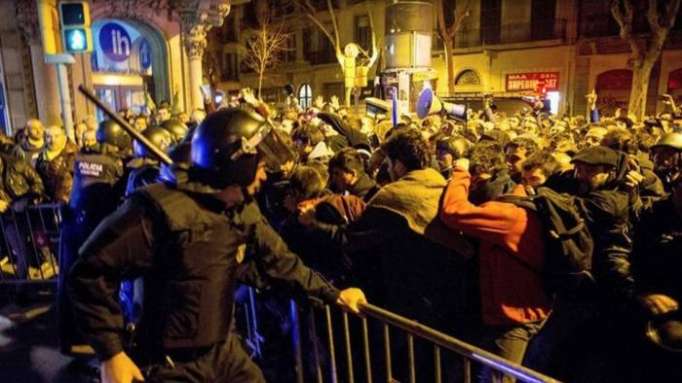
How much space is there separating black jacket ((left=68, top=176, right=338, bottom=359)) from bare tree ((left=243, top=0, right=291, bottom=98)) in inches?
1475

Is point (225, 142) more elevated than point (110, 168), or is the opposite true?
point (225, 142)

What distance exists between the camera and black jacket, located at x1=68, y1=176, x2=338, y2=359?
2.10m

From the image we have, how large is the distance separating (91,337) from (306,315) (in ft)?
5.54

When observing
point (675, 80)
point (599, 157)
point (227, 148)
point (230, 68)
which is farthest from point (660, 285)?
point (230, 68)

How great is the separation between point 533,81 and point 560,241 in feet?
106

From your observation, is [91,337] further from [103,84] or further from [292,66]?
[292,66]

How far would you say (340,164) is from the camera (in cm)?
413

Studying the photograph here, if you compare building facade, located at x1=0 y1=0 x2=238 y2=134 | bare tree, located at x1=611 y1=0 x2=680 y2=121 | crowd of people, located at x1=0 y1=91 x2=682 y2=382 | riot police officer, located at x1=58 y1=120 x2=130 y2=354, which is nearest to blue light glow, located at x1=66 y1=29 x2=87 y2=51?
crowd of people, located at x1=0 y1=91 x2=682 y2=382

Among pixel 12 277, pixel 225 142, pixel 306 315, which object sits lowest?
pixel 12 277

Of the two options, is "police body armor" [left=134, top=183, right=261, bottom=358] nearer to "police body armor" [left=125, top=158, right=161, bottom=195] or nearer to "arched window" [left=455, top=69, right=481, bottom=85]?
"police body armor" [left=125, top=158, right=161, bottom=195]

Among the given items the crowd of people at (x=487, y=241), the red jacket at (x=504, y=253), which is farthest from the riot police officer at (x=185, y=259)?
the red jacket at (x=504, y=253)

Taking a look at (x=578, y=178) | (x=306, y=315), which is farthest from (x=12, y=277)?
(x=578, y=178)

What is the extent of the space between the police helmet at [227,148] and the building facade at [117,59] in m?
12.9

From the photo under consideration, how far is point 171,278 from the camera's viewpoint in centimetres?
225
